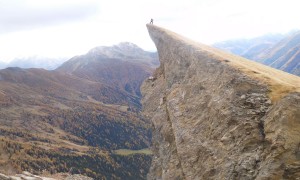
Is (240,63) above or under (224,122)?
above

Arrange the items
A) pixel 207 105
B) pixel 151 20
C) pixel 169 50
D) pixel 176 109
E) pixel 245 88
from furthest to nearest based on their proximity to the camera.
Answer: pixel 151 20, pixel 169 50, pixel 176 109, pixel 207 105, pixel 245 88

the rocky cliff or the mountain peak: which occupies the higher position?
the mountain peak

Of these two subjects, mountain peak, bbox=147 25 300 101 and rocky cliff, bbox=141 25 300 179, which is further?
mountain peak, bbox=147 25 300 101

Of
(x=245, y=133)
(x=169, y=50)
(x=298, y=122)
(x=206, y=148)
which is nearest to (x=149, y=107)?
(x=169, y=50)

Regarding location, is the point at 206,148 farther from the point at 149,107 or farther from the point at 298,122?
the point at 149,107

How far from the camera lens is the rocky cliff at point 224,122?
3020cm

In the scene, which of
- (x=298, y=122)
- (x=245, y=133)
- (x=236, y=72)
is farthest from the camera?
(x=236, y=72)

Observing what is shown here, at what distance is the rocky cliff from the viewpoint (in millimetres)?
30203

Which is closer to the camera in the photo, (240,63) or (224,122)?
(224,122)

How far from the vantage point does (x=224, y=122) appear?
37.0 m

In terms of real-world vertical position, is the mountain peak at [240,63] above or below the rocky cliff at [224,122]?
above

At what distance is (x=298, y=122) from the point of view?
98.5 ft

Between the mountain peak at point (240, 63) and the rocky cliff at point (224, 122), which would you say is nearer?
the rocky cliff at point (224, 122)

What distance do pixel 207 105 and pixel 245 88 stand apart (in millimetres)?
6449
